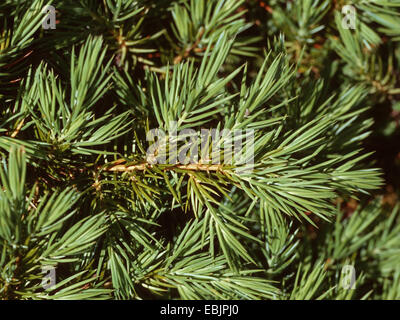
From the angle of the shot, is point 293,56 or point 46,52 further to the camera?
point 293,56

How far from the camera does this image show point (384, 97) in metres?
0.74

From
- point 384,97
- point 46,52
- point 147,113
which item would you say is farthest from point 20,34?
point 384,97

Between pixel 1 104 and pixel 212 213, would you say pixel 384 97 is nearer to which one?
pixel 212 213

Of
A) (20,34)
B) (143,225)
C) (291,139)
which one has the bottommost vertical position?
(143,225)

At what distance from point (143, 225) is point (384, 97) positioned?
499 mm

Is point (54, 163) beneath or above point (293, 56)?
beneath

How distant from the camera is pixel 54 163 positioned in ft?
1.62

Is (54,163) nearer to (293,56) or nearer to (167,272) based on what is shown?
(167,272)

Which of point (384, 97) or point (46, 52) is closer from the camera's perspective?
point (46, 52)

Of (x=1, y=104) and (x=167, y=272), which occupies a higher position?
(x=1, y=104)

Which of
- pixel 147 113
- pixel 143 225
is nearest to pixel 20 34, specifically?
pixel 147 113

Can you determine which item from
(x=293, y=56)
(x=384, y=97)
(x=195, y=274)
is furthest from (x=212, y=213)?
(x=384, y=97)

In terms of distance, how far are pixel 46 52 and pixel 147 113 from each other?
156 mm
